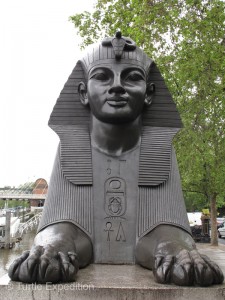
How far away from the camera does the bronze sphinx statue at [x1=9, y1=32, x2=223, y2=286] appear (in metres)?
3.87

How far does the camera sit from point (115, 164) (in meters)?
4.22

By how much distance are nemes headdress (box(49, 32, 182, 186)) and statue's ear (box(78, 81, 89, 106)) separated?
6 centimetres

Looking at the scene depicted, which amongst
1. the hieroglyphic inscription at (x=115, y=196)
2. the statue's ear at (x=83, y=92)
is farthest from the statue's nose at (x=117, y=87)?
the hieroglyphic inscription at (x=115, y=196)

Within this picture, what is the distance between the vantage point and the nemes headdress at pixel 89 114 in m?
4.14

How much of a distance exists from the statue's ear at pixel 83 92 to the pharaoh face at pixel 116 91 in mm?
253

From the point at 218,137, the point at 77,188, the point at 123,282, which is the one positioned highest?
the point at 218,137

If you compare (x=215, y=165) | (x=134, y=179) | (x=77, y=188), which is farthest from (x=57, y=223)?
(x=215, y=165)

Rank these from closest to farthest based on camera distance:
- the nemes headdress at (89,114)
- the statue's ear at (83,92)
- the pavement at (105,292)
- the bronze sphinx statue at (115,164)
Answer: the pavement at (105,292) → the bronze sphinx statue at (115,164) → the nemes headdress at (89,114) → the statue's ear at (83,92)

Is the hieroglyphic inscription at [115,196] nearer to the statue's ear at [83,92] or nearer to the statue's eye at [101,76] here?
the statue's ear at [83,92]

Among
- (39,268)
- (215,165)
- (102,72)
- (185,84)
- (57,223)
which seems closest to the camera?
(39,268)

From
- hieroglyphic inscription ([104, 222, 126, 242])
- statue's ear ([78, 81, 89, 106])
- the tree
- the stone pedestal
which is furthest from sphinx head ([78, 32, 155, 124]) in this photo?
the tree

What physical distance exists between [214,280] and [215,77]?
8650mm

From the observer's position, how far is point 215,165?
15.3 meters

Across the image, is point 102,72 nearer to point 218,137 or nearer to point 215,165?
point 218,137
